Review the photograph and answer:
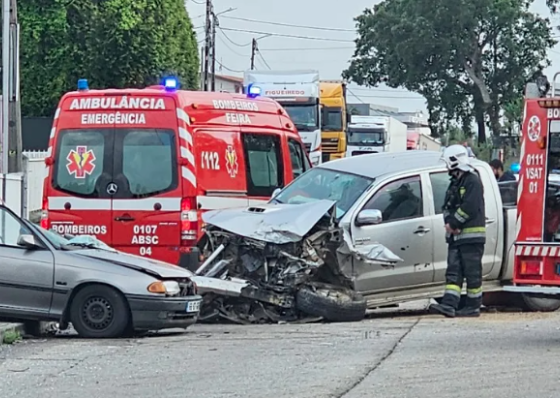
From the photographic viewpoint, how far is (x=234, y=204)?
48.7ft

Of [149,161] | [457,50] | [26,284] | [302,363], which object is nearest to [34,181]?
[149,161]

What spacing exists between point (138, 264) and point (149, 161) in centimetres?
239

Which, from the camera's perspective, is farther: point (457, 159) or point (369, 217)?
point (457, 159)

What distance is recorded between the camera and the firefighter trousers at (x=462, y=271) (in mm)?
12836

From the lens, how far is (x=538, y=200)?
35.7 ft

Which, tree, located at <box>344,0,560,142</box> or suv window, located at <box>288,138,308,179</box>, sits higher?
tree, located at <box>344,0,560,142</box>

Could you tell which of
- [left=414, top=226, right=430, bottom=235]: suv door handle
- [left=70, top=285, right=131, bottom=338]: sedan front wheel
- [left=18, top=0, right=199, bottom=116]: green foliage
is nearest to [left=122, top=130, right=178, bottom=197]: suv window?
[left=70, top=285, right=131, bottom=338]: sedan front wheel

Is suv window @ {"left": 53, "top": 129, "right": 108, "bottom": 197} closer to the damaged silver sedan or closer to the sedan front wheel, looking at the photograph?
the damaged silver sedan

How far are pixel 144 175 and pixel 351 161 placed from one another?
8.05 feet

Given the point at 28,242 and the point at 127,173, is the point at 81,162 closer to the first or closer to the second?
the point at 127,173

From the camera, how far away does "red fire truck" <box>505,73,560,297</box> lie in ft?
→ 35.2

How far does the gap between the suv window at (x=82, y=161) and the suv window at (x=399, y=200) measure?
3245 millimetres

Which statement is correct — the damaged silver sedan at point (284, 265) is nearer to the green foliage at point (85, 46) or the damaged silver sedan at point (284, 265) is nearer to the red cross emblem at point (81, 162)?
the red cross emblem at point (81, 162)

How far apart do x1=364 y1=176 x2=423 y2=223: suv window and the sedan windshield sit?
0.65 feet
